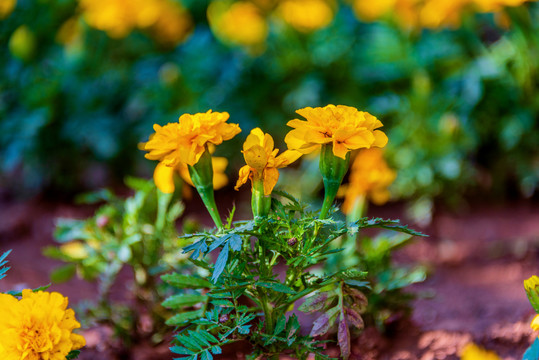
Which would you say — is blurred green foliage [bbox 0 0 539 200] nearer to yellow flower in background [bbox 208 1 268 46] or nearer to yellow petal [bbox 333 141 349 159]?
yellow flower in background [bbox 208 1 268 46]

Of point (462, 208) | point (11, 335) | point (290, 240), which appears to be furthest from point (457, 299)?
point (11, 335)

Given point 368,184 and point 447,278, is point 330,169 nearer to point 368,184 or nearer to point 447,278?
point 368,184

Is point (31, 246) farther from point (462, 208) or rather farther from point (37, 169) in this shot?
point (462, 208)

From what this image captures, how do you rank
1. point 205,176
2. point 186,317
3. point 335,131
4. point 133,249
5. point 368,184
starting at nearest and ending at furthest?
point 335,131
point 205,176
point 186,317
point 133,249
point 368,184

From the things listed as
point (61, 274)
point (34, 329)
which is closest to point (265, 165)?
point (34, 329)

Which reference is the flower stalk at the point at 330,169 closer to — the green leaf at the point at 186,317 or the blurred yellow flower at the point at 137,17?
the green leaf at the point at 186,317

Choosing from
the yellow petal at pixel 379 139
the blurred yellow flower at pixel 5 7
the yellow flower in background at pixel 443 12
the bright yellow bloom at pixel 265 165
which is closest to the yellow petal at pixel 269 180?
the bright yellow bloom at pixel 265 165

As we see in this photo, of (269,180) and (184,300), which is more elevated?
(269,180)
